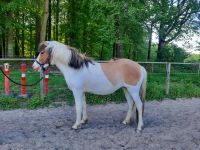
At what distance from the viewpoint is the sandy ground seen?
4.98 m

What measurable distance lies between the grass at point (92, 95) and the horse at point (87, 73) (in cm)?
192

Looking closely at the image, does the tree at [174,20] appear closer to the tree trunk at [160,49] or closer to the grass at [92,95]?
the tree trunk at [160,49]

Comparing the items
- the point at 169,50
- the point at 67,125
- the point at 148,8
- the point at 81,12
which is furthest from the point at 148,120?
the point at 81,12

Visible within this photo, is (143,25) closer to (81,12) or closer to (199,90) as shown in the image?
(199,90)

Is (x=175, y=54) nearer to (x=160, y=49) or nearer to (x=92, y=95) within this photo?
(x=160, y=49)

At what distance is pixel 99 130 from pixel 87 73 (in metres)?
1.07

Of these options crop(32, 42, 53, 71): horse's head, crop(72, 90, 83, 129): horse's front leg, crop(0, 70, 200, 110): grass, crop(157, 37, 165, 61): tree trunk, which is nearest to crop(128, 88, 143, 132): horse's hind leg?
crop(72, 90, 83, 129): horse's front leg

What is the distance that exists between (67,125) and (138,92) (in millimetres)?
1492

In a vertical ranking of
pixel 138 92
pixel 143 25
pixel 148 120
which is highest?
pixel 143 25

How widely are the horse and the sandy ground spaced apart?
372 millimetres

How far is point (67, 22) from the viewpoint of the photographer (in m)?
20.3

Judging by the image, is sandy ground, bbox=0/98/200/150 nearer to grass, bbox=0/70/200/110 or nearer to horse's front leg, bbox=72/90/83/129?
horse's front leg, bbox=72/90/83/129

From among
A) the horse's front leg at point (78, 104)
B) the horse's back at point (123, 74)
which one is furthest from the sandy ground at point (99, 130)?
the horse's back at point (123, 74)

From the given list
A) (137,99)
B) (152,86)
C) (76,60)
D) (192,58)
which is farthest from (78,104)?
(192,58)
